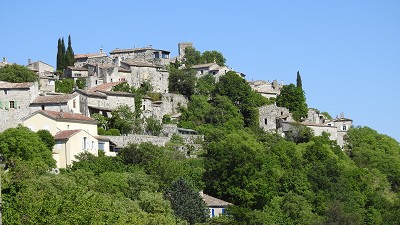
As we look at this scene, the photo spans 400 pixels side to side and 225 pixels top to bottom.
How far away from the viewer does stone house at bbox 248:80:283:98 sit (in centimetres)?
9981

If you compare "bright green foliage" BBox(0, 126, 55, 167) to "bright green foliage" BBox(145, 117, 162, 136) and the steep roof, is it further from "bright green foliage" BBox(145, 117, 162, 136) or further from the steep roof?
"bright green foliage" BBox(145, 117, 162, 136)

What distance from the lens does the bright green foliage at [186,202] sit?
2186 inches

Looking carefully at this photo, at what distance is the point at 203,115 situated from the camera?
279ft

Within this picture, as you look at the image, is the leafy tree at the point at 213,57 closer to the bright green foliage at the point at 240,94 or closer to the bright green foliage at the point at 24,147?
the bright green foliage at the point at 240,94

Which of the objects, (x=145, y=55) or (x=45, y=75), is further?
(x=145, y=55)

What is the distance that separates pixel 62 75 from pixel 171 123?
15.2 metres

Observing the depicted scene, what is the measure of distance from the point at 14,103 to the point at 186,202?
2009cm

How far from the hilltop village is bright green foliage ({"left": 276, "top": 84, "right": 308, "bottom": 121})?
142 cm

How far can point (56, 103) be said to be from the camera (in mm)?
68938

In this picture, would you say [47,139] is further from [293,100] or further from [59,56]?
[293,100]

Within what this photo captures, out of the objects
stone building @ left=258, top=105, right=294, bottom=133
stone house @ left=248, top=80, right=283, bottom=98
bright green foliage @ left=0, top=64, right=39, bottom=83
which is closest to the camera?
bright green foliage @ left=0, top=64, right=39, bottom=83

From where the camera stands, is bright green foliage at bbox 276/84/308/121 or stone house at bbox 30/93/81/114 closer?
stone house at bbox 30/93/81/114

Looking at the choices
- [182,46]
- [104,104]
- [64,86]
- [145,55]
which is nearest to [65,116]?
[104,104]

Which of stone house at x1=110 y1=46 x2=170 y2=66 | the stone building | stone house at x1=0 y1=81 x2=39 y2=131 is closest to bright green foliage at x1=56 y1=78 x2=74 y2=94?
stone house at x1=0 y1=81 x2=39 y2=131
